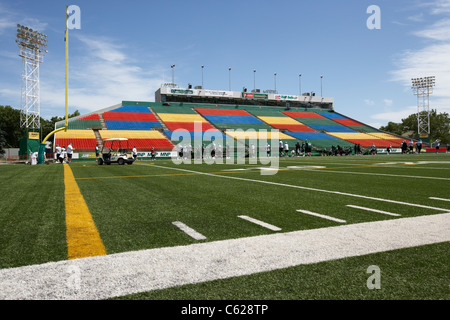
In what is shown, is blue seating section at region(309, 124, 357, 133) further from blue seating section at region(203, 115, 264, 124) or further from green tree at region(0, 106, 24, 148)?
green tree at region(0, 106, 24, 148)

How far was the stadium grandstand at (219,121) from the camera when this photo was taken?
38125 millimetres

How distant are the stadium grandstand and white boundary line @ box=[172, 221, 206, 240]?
29.9 meters

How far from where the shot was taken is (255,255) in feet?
9.02

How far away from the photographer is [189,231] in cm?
355

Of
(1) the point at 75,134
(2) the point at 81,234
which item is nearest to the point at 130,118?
(1) the point at 75,134

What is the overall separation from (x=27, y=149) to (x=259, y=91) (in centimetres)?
4434

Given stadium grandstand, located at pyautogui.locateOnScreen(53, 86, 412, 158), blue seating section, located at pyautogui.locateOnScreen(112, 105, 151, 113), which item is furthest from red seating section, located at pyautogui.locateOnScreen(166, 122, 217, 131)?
blue seating section, located at pyautogui.locateOnScreen(112, 105, 151, 113)

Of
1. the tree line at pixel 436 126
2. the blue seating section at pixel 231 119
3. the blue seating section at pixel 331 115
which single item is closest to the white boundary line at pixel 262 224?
the blue seating section at pixel 231 119

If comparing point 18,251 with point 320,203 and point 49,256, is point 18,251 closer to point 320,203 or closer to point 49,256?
point 49,256

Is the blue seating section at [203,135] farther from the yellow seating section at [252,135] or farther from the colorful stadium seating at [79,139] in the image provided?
the colorful stadium seating at [79,139]

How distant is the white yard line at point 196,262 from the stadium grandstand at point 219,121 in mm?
30934

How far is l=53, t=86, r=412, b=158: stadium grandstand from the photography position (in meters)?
38.1

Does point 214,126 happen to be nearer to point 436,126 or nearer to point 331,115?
point 331,115

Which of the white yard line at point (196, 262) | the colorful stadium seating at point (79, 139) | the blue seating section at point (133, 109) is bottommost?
the white yard line at point (196, 262)
